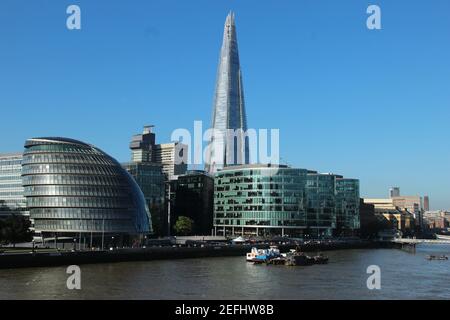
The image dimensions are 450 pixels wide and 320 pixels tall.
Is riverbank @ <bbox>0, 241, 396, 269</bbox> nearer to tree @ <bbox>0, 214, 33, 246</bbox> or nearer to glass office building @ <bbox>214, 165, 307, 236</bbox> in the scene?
tree @ <bbox>0, 214, 33, 246</bbox>

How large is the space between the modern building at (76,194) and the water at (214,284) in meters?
37.0

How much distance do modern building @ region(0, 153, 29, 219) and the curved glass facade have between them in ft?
88.1

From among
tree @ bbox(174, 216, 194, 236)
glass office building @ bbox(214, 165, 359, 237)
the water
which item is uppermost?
glass office building @ bbox(214, 165, 359, 237)

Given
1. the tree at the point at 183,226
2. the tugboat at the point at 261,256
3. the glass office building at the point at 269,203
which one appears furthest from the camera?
the glass office building at the point at 269,203

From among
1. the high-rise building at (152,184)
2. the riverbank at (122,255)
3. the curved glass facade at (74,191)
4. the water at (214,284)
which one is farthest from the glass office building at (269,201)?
the water at (214,284)

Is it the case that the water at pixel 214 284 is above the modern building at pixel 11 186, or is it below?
below

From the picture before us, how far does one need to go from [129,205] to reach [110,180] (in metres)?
7.11

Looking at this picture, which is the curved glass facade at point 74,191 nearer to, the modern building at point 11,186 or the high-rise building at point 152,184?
the modern building at point 11,186

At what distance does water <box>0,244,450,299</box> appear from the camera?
54.4 metres

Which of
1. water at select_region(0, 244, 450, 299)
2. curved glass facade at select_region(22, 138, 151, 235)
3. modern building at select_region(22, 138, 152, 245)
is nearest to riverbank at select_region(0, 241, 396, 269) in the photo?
water at select_region(0, 244, 450, 299)

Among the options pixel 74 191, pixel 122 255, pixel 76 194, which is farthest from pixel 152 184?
pixel 122 255

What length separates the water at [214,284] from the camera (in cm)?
5438

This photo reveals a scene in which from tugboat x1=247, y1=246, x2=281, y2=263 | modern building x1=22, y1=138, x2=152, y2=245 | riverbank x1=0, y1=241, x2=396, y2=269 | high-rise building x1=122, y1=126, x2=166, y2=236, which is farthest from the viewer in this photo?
high-rise building x1=122, y1=126, x2=166, y2=236
